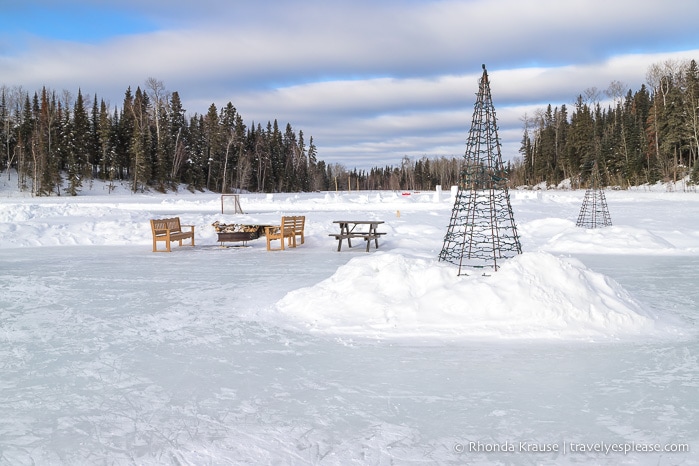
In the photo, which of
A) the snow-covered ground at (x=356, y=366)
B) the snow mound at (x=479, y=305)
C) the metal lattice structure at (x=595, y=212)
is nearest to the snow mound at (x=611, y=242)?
the metal lattice structure at (x=595, y=212)

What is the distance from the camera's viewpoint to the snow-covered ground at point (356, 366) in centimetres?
360

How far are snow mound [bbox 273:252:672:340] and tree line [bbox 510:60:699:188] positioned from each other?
122 feet

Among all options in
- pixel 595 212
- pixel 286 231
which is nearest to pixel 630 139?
pixel 595 212

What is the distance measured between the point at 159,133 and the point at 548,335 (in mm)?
68885

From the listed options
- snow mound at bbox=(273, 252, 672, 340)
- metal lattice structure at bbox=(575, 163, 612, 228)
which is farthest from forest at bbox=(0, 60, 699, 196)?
snow mound at bbox=(273, 252, 672, 340)

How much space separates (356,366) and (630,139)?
7259 cm

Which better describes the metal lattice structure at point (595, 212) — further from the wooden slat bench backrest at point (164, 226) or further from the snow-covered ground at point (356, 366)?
the wooden slat bench backrest at point (164, 226)

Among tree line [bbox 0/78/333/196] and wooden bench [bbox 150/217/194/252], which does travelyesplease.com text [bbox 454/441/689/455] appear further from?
tree line [bbox 0/78/333/196]

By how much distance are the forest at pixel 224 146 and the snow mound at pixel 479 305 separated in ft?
146

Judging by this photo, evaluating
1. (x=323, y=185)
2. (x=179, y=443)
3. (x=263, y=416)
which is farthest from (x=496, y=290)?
(x=323, y=185)

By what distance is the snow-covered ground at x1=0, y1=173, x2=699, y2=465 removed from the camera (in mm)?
3604

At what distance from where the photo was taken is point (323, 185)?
126 m

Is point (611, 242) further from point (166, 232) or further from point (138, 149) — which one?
point (138, 149)

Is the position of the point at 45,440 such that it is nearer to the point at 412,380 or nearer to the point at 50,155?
the point at 412,380
